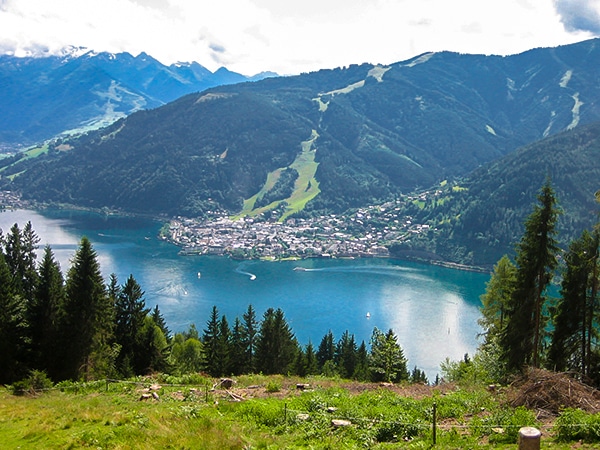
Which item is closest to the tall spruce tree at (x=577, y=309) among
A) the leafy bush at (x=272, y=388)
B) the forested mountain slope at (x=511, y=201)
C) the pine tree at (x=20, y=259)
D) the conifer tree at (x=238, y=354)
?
the leafy bush at (x=272, y=388)

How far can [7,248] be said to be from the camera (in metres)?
42.4

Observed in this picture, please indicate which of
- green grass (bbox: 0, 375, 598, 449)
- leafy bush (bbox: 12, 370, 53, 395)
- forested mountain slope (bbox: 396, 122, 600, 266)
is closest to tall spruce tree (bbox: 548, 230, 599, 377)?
green grass (bbox: 0, 375, 598, 449)

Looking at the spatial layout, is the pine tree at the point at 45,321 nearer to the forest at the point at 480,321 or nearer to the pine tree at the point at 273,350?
the forest at the point at 480,321

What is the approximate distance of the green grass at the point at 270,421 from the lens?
11047mm

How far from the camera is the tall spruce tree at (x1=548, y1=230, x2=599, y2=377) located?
21.4 m

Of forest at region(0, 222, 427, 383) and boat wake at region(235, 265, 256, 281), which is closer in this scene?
forest at region(0, 222, 427, 383)

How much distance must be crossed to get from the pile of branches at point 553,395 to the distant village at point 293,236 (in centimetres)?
13388

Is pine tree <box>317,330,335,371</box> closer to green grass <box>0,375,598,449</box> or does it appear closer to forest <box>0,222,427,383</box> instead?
forest <box>0,222,427,383</box>

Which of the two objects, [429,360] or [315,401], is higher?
[315,401]

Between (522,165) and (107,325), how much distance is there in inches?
7234

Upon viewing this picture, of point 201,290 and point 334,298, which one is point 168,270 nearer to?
point 201,290

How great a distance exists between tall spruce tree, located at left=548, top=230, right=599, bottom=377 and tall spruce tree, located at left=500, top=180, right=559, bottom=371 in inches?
33.5

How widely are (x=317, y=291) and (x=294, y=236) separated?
205 feet

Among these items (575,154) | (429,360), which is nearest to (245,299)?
(429,360)
